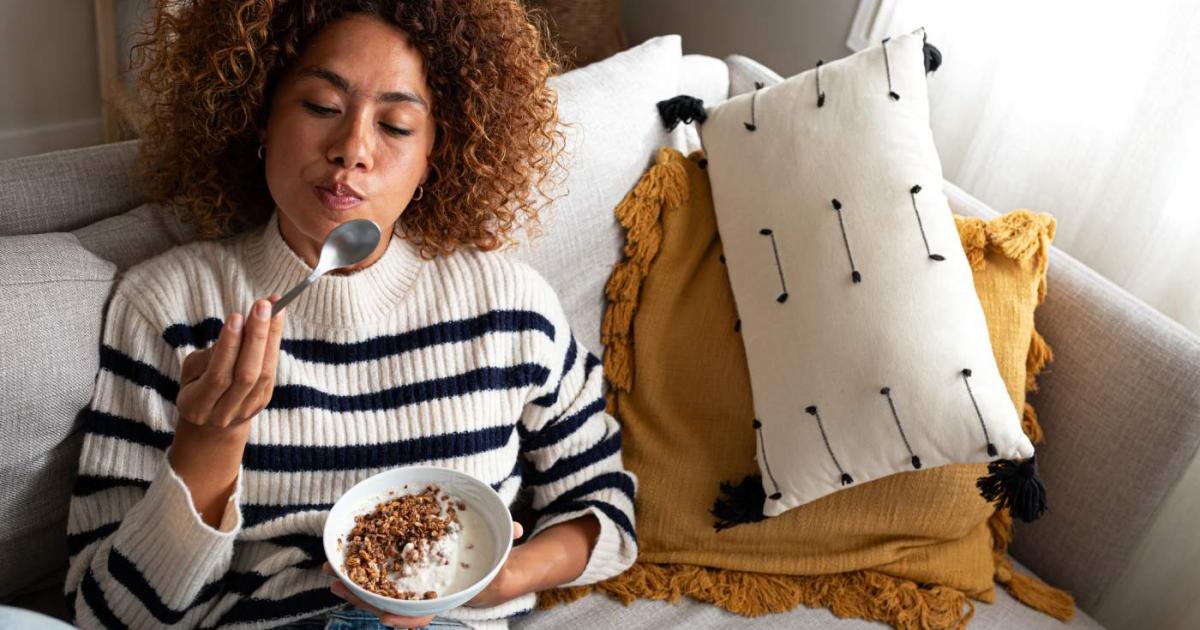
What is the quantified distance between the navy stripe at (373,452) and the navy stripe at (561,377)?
0.07 meters

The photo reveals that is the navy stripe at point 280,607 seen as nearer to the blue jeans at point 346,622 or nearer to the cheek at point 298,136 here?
the blue jeans at point 346,622

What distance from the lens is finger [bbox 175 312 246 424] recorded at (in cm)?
83

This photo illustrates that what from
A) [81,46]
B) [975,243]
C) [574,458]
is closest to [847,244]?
[975,243]

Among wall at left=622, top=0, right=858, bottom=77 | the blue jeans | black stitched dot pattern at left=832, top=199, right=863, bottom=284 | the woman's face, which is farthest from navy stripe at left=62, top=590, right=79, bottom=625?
wall at left=622, top=0, right=858, bottom=77

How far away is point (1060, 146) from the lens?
1803 mm

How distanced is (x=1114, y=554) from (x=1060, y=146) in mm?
757

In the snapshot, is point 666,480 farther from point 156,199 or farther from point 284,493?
point 156,199

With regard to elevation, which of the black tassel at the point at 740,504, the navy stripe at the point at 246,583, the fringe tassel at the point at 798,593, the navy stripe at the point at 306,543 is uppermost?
the black tassel at the point at 740,504

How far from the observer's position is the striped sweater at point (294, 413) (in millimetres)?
1021

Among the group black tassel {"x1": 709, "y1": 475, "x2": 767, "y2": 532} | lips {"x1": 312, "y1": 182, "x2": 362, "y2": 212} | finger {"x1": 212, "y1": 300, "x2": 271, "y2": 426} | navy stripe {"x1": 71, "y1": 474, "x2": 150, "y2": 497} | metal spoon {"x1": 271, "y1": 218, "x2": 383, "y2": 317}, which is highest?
lips {"x1": 312, "y1": 182, "x2": 362, "y2": 212}

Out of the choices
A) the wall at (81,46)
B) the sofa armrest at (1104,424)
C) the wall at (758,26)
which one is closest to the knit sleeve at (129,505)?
the sofa armrest at (1104,424)

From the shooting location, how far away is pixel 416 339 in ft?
3.74

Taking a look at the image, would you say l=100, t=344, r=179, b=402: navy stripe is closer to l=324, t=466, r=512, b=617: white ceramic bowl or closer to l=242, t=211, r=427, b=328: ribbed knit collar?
l=242, t=211, r=427, b=328: ribbed knit collar

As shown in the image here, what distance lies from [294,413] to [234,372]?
0.78 feet
